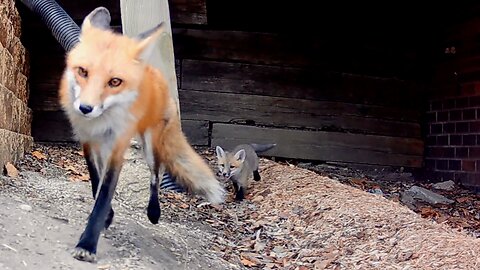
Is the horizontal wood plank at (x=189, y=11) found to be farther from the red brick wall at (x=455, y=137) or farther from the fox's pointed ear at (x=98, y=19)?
the fox's pointed ear at (x=98, y=19)

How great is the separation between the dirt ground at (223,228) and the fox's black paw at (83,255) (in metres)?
0.03

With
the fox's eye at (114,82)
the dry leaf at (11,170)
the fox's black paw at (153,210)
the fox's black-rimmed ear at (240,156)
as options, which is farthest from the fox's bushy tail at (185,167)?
the fox's black-rimmed ear at (240,156)

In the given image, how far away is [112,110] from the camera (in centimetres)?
241

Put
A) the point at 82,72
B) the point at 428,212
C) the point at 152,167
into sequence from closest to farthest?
the point at 82,72
the point at 152,167
the point at 428,212

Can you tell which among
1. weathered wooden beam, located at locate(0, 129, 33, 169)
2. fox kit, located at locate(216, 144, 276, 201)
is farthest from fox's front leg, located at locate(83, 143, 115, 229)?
fox kit, located at locate(216, 144, 276, 201)

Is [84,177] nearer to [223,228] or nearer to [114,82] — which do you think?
[223,228]

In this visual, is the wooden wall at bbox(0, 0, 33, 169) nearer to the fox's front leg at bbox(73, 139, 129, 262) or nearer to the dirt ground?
the dirt ground

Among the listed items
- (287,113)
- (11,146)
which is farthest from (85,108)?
(287,113)

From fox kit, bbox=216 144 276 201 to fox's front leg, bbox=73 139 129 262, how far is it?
8.54 ft

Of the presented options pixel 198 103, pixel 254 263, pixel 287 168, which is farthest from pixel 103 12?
pixel 198 103

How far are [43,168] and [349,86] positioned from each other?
4110mm

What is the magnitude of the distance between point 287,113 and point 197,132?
3.69 ft

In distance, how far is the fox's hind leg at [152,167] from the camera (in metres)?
3.00

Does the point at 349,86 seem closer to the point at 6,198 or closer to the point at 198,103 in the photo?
the point at 198,103
